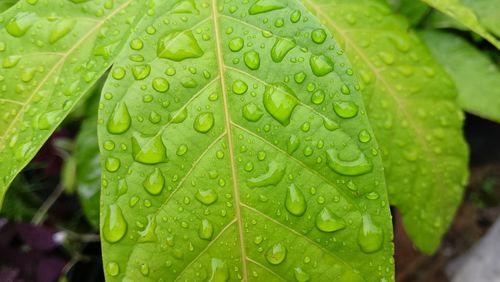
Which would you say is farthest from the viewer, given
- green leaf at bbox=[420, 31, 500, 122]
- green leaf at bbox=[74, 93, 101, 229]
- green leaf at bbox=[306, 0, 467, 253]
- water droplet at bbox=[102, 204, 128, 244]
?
green leaf at bbox=[74, 93, 101, 229]

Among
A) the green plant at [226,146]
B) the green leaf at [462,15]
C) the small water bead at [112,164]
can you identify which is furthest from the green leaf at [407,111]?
the small water bead at [112,164]

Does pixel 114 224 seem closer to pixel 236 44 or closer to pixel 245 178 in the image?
pixel 245 178

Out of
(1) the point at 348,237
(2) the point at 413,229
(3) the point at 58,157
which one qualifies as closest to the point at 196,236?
(1) the point at 348,237

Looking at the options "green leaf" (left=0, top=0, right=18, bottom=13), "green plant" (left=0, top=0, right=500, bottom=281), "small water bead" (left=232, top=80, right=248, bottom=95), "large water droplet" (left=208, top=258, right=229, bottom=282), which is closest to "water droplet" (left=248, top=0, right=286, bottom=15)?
"green plant" (left=0, top=0, right=500, bottom=281)

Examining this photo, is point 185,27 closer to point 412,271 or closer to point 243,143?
point 243,143

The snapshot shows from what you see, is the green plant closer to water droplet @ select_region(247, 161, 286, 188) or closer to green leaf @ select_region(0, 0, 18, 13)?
water droplet @ select_region(247, 161, 286, 188)

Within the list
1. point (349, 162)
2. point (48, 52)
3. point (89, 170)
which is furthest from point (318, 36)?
point (89, 170)
